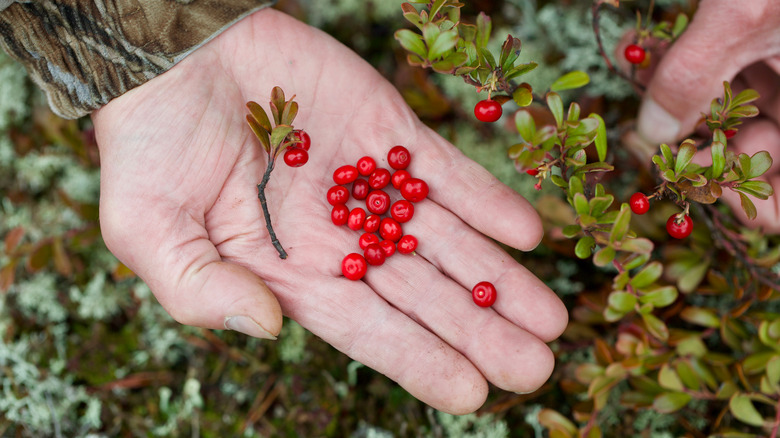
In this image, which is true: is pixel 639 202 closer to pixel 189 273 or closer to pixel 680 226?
pixel 680 226

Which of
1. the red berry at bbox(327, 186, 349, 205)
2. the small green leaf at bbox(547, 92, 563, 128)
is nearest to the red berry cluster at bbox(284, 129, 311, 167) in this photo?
the red berry at bbox(327, 186, 349, 205)

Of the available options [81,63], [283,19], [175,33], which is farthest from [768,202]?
[81,63]

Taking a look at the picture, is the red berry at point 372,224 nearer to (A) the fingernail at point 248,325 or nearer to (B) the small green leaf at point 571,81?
(A) the fingernail at point 248,325

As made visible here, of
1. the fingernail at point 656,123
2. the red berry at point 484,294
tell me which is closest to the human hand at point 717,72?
the fingernail at point 656,123

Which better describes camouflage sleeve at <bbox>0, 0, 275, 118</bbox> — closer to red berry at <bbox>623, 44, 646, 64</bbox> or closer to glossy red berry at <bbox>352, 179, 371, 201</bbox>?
glossy red berry at <bbox>352, 179, 371, 201</bbox>

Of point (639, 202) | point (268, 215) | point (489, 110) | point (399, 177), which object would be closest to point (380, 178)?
point (399, 177)

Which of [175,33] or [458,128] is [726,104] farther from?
[175,33]

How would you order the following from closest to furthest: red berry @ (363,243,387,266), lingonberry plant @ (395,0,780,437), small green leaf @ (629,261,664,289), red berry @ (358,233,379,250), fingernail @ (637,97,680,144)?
lingonberry plant @ (395,0,780,437) → small green leaf @ (629,261,664,289) → red berry @ (363,243,387,266) → red berry @ (358,233,379,250) → fingernail @ (637,97,680,144)
